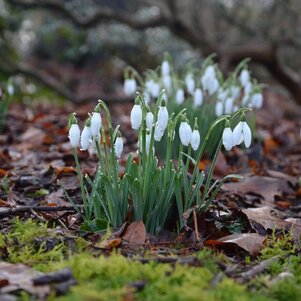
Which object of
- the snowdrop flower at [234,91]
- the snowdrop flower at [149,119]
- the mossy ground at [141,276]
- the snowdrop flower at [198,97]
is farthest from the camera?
the snowdrop flower at [234,91]

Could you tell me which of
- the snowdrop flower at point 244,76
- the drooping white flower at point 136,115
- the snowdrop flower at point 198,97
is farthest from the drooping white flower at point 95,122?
the snowdrop flower at point 244,76

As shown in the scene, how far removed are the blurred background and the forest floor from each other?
14.3 ft

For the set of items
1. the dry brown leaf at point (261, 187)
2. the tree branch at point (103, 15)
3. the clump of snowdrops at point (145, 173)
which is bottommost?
the dry brown leaf at point (261, 187)

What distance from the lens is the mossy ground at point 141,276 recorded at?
167 cm

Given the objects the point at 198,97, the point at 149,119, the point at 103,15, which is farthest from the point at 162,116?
the point at 103,15

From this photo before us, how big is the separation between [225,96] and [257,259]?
2.10 metres

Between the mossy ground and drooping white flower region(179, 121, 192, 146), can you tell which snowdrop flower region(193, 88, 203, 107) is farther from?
the mossy ground

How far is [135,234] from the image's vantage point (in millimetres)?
2238

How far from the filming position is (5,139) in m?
4.57

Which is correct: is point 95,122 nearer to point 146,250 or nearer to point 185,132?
point 185,132

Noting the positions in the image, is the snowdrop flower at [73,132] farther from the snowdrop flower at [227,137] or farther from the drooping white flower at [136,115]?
the snowdrop flower at [227,137]

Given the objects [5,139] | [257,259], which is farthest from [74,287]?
[5,139]

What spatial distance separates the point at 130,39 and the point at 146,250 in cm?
945

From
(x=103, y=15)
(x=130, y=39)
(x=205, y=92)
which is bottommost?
(x=205, y=92)
